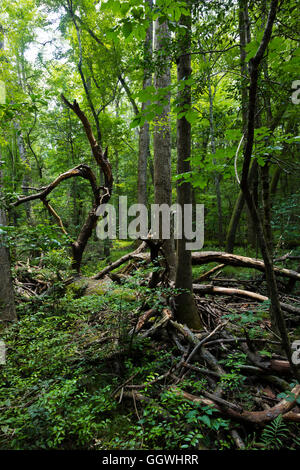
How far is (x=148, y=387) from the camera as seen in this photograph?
8.61 feet

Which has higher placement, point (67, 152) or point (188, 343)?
point (67, 152)

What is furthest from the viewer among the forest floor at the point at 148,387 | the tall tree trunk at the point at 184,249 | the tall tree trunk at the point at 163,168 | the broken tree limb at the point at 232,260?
the tall tree trunk at the point at 163,168

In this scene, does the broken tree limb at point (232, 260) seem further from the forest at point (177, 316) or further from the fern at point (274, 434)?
the fern at point (274, 434)

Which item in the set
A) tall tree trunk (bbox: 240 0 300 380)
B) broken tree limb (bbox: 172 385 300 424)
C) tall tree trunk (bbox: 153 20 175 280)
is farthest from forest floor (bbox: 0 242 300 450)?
tall tree trunk (bbox: 153 20 175 280)

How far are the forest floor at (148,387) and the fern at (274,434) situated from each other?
12 millimetres

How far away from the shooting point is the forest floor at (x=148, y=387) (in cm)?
210

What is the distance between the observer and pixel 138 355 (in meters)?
3.19

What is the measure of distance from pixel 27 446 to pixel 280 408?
225 centimetres

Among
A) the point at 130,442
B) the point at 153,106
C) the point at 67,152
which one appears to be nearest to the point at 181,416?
the point at 130,442

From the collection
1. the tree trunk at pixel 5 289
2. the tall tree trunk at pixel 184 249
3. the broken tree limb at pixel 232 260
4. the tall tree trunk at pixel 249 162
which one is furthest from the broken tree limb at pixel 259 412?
the tree trunk at pixel 5 289

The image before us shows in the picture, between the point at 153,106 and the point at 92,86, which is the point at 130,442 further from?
the point at 92,86

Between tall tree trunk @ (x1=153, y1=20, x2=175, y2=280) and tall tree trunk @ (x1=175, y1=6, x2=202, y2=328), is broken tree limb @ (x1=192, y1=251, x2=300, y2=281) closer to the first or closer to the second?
tall tree trunk @ (x1=153, y1=20, x2=175, y2=280)

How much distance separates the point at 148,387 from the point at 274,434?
123 cm

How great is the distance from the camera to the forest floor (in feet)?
6.89
